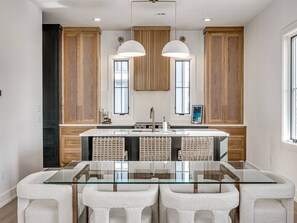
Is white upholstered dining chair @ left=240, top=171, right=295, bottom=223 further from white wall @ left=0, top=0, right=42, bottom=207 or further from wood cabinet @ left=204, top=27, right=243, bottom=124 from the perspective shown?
wood cabinet @ left=204, top=27, right=243, bottom=124

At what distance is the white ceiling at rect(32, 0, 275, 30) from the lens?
18.7 ft

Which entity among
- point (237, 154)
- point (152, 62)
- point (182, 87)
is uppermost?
point (152, 62)

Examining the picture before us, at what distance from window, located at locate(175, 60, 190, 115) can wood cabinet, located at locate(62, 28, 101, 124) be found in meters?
1.74

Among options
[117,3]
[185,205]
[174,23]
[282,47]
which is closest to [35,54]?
[117,3]

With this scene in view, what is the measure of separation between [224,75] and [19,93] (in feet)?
14.0

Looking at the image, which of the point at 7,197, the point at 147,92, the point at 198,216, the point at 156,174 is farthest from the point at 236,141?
the point at 198,216

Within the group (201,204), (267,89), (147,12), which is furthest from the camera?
(147,12)

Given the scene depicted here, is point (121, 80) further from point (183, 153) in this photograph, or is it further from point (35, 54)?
point (183, 153)

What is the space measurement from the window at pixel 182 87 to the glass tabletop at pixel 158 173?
4.46 metres

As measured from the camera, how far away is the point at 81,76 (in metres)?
7.43

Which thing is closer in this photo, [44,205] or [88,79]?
[44,205]

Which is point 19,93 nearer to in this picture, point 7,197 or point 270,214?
point 7,197

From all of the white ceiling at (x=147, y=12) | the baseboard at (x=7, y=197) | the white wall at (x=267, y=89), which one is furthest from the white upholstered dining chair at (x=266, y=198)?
the white ceiling at (x=147, y=12)

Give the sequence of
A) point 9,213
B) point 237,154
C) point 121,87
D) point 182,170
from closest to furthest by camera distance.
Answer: point 182,170, point 9,213, point 237,154, point 121,87
